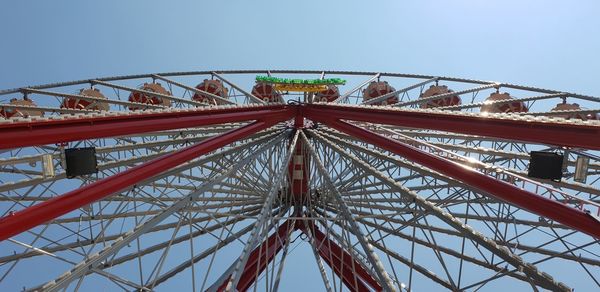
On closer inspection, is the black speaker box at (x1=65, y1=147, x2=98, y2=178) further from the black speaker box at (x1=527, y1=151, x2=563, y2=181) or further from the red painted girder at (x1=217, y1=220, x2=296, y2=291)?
the black speaker box at (x1=527, y1=151, x2=563, y2=181)

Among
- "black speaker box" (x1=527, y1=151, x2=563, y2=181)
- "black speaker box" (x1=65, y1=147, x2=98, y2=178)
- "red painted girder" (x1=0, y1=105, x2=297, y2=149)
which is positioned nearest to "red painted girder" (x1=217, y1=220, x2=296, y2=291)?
"red painted girder" (x1=0, y1=105, x2=297, y2=149)

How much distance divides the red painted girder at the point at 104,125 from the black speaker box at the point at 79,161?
2.96 metres

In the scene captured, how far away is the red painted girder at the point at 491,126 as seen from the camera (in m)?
12.1

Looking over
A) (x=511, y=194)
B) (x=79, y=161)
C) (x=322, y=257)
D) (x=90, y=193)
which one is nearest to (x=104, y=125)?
(x=90, y=193)

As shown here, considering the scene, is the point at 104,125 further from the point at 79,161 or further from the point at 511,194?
the point at 511,194

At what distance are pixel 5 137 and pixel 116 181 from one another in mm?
3579

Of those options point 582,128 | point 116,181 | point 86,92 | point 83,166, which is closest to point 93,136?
point 116,181

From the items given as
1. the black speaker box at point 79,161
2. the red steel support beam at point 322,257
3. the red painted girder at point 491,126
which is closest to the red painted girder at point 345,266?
the red steel support beam at point 322,257

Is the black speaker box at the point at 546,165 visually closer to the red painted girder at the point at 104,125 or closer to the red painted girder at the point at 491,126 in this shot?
the red painted girder at the point at 491,126

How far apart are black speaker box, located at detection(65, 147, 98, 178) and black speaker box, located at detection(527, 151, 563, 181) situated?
47.0 ft

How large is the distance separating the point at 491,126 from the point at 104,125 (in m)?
10.9

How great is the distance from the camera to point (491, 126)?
1418cm

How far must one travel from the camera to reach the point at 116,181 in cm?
1460

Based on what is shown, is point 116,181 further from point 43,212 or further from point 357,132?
point 357,132
